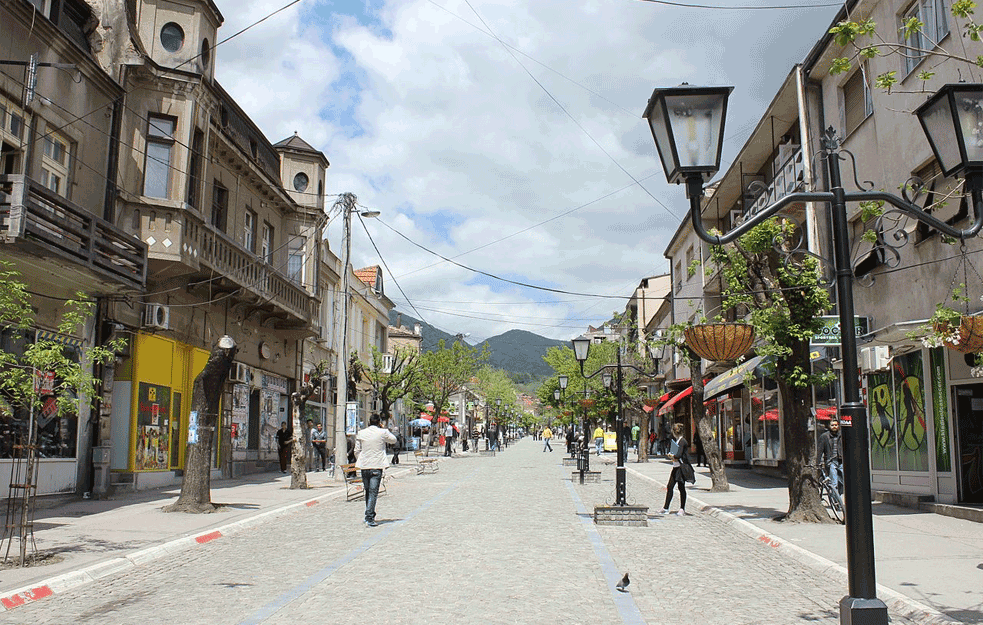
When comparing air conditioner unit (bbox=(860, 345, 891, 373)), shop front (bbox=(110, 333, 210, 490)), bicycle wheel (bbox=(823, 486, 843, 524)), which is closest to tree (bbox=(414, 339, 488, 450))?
shop front (bbox=(110, 333, 210, 490))

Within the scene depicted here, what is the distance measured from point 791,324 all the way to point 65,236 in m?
12.0

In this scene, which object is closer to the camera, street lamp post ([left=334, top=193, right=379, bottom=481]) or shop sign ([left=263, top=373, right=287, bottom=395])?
street lamp post ([left=334, top=193, right=379, bottom=481])

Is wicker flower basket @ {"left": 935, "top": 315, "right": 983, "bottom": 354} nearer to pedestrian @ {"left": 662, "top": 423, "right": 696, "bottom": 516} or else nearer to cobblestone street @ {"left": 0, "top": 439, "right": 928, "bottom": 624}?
cobblestone street @ {"left": 0, "top": 439, "right": 928, "bottom": 624}

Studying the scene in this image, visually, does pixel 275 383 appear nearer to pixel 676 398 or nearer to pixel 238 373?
pixel 238 373

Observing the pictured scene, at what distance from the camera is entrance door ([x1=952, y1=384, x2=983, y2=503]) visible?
14.5m

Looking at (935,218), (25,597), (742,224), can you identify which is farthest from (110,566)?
(935,218)

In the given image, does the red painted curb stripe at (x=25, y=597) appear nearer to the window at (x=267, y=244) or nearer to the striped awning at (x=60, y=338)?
the striped awning at (x=60, y=338)

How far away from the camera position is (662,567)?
9617mm

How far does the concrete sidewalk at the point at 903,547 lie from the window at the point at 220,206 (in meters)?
13.4

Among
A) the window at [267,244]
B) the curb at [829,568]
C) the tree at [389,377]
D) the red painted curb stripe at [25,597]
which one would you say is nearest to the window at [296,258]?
the window at [267,244]

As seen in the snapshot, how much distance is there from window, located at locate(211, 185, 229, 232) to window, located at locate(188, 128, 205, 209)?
213cm

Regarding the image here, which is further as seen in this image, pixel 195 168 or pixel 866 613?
pixel 195 168

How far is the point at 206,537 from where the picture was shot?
39.1 feet

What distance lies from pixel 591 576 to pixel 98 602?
187 inches
